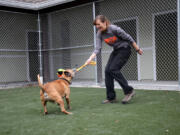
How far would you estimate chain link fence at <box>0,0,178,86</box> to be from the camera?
8.61 m

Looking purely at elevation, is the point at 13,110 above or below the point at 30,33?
below

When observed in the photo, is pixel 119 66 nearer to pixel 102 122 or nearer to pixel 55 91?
pixel 55 91

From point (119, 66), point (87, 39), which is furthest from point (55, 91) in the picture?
point (87, 39)

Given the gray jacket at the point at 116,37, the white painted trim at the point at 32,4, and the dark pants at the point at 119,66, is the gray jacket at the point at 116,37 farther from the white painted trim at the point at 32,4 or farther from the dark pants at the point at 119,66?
the white painted trim at the point at 32,4

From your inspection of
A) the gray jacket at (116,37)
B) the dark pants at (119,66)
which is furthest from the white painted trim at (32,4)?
the dark pants at (119,66)

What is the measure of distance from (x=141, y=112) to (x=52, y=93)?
1.55 metres

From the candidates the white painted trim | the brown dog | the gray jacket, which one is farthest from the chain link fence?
the brown dog

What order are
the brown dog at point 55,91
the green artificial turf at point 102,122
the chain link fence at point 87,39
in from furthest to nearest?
the chain link fence at point 87,39
the brown dog at point 55,91
the green artificial turf at point 102,122

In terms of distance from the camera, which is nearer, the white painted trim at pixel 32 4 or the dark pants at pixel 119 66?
the dark pants at pixel 119 66

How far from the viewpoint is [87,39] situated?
11.4m

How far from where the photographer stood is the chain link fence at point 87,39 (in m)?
8.61

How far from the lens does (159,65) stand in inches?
353

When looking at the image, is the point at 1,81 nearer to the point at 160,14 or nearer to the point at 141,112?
the point at 160,14

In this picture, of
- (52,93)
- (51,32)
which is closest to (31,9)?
(51,32)
